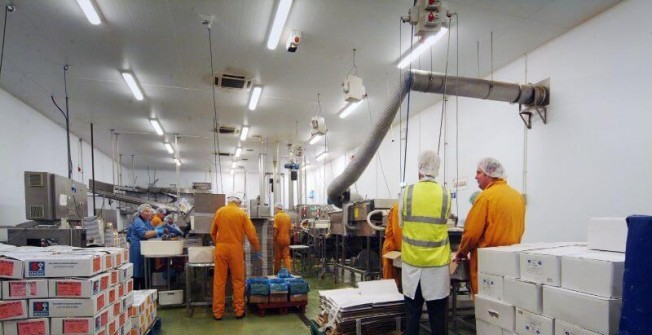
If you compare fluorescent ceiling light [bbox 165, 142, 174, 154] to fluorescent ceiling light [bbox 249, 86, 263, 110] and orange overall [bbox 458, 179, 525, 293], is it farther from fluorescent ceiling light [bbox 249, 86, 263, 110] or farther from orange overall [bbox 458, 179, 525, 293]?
orange overall [bbox 458, 179, 525, 293]

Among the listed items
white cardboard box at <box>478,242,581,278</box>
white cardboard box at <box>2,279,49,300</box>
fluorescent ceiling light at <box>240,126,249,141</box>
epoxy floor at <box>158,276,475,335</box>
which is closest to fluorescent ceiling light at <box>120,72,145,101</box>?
fluorescent ceiling light at <box>240,126,249,141</box>

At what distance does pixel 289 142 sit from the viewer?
10.9 m

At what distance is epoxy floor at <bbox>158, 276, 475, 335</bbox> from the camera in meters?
3.90

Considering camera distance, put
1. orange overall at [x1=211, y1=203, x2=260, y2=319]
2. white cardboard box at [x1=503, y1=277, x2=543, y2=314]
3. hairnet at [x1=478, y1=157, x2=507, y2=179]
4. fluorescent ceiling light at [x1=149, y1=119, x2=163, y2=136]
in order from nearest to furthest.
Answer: white cardboard box at [x1=503, y1=277, x2=543, y2=314], hairnet at [x1=478, y1=157, x2=507, y2=179], orange overall at [x1=211, y1=203, x2=260, y2=319], fluorescent ceiling light at [x1=149, y1=119, x2=163, y2=136]

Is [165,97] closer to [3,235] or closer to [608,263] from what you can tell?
[3,235]

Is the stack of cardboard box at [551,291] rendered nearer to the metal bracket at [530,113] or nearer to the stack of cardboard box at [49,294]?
the stack of cardboard box at [49,294]

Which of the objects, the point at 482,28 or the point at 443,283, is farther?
the point at 482,28

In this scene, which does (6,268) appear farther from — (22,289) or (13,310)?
(13,310)

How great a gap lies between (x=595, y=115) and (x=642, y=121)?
514 millimetres

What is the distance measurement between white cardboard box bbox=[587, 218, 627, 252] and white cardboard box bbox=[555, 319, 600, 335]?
19.1 inches

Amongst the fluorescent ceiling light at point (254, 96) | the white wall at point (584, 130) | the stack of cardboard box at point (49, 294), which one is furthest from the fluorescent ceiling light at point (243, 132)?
the stack of cardboard box at point (49, 294)

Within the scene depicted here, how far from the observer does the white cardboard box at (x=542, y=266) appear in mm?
1838

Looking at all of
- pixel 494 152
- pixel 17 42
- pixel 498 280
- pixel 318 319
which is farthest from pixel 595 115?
pixel 17 42

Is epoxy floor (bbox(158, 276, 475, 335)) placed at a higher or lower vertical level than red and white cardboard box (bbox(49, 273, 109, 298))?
lower
